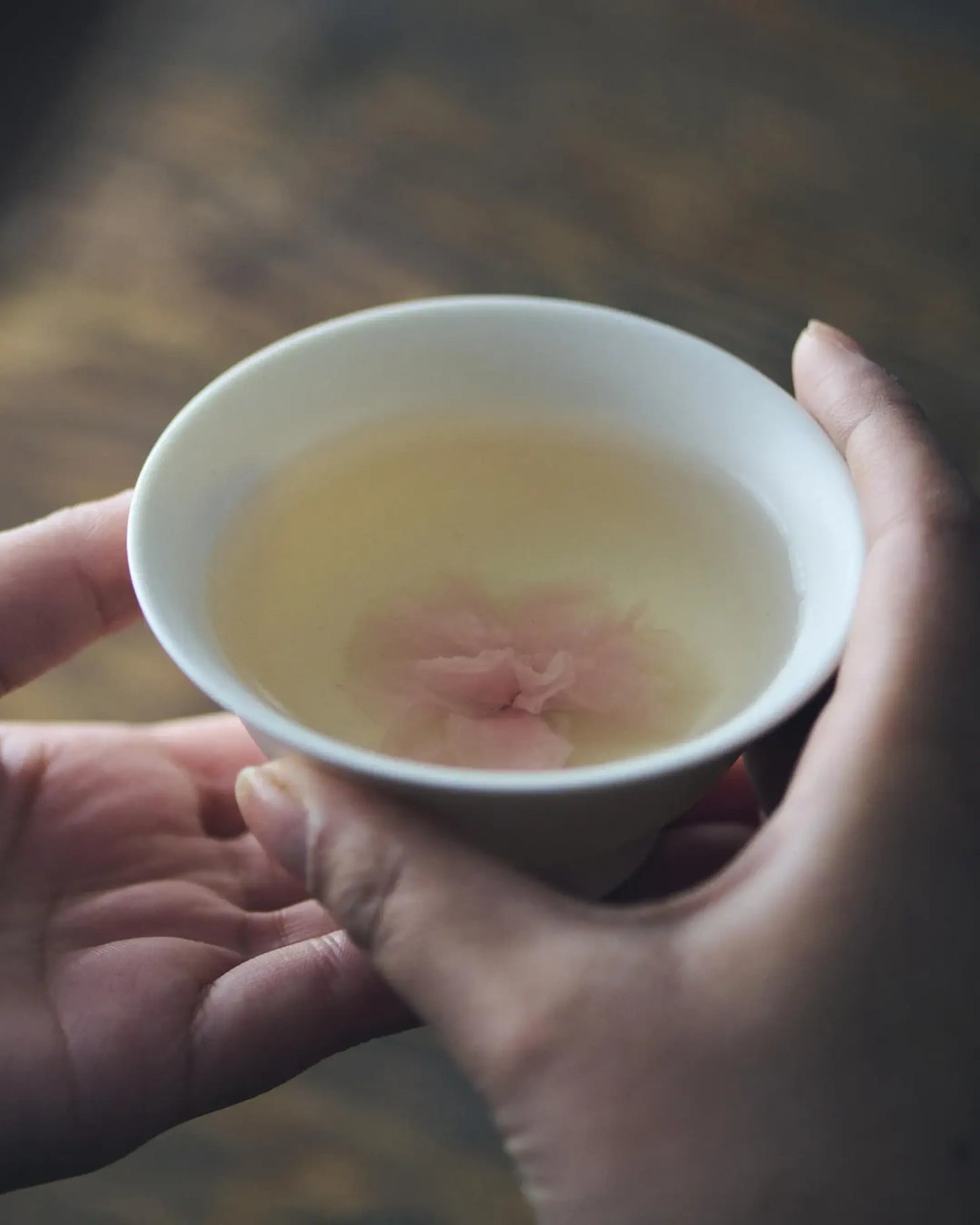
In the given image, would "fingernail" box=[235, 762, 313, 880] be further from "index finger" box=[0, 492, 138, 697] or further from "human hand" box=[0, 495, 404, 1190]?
"index finger" box=[0, 492, 138, 697]

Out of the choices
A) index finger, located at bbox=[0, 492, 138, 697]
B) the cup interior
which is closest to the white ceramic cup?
the cup interior

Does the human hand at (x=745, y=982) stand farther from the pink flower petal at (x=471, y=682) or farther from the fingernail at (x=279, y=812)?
the pink flower petal at (x=471, y=682)

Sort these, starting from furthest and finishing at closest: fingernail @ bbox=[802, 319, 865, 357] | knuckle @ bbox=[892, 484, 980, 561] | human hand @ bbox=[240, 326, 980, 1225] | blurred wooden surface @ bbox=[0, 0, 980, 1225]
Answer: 1. blurred wooden surface @ bbox=[0, 0, 980, 1225]
2. fingernail @ bbox=[802, 319, 865, 357]
3. knuckle @ bbox=[892, 484, 980, 561]
4. human hand @ bbox=[240, 326, 980, 1225]

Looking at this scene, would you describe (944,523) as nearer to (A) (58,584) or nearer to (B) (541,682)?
(B) (541,682)

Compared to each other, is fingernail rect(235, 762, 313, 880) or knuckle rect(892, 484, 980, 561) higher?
knuckle rect(892, 484, 980, 561)

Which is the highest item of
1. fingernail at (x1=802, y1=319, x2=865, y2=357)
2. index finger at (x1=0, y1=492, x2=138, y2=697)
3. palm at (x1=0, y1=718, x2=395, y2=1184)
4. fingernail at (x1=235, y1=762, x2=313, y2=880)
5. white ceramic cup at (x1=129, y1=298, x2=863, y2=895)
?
fingernail at (x1=802, y1=319, x2=865, y2=357)

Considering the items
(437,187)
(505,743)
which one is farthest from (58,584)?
(437,187)
